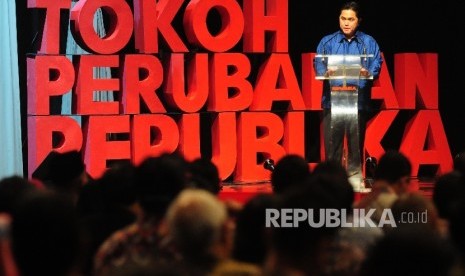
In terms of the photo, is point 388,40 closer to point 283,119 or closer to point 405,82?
point 405,82

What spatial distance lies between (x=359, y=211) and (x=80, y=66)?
5.12 m

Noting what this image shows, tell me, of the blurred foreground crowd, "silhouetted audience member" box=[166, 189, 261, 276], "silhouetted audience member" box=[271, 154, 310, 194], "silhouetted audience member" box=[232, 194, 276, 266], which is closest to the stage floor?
"silhouetted audience member" box=[271, 154, 310, 194]

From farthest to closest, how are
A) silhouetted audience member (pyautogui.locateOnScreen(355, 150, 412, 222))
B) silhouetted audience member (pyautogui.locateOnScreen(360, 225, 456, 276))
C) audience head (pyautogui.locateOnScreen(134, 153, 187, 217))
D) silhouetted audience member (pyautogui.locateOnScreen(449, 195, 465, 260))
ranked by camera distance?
silhouetted audience member (pyautogui.locateOnScreen(355, 150, 412, 222))
audience head (pyautogui.locateOnScreen(134, 153, 187, 217))
silhouetted audience member (pyautogui.locateOnScreen(449, 195, 465, 260))
silhouetted audience member (pyautogui.locateOnScreen(360, 225, 456, 276))

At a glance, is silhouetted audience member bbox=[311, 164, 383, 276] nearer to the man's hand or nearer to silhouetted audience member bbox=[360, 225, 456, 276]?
silhouetted audience member bbox=[360, 225, 456, 276]

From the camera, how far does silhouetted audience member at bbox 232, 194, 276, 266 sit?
359cm

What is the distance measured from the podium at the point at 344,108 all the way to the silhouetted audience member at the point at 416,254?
568 cm

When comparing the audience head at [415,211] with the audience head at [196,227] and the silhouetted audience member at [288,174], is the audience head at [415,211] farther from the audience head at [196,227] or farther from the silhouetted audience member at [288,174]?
the audience head at [196,227]

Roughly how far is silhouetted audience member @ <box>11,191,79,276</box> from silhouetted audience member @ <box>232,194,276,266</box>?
2.38 ft

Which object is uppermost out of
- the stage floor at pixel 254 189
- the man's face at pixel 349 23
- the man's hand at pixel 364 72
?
the man's face at pixel 349 23

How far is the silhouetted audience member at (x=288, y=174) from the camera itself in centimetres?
525

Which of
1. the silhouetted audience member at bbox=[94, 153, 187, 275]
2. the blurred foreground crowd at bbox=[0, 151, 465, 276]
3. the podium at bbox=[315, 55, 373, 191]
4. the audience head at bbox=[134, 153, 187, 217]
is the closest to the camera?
the blurred foreground crowd at bbox=[0, 151, 465, 276]

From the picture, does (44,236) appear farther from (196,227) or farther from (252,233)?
(252,233)

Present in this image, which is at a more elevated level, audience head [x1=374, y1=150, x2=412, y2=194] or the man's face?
the man's face

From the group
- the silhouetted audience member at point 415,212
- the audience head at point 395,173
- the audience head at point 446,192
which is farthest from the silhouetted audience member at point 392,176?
the silhouetted audience member at point 415,212
